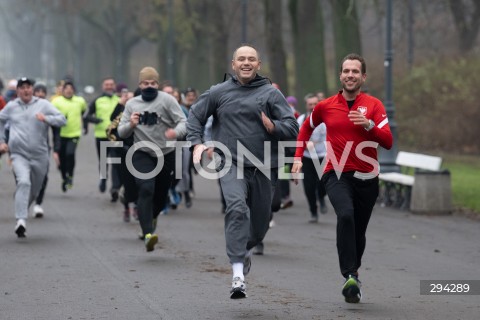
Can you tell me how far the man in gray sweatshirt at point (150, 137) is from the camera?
13508 mm

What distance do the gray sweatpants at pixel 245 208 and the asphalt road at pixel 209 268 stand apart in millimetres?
478

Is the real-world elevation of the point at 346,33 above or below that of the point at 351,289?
above

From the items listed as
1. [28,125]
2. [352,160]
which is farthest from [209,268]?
[28,125]

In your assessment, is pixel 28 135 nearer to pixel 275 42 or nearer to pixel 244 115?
pixel 244 115

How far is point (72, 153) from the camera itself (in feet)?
71.5

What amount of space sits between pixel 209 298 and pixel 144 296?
53 cm

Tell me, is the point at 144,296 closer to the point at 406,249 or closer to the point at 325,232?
the point at 406,249

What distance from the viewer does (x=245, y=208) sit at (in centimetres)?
996

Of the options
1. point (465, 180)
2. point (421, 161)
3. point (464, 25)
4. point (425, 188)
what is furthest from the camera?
point (464, 25)

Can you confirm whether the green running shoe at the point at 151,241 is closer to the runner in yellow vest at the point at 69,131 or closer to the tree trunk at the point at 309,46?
the runner in yellow vest at the point at 69,131

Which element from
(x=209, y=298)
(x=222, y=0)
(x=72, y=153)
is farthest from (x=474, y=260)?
(x=222, y=0)

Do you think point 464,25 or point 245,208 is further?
point 464,25

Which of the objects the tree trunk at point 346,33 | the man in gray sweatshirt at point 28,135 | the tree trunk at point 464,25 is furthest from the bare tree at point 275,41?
the man in gray sweatshirt at point 28,135

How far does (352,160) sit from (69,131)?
12120mm
